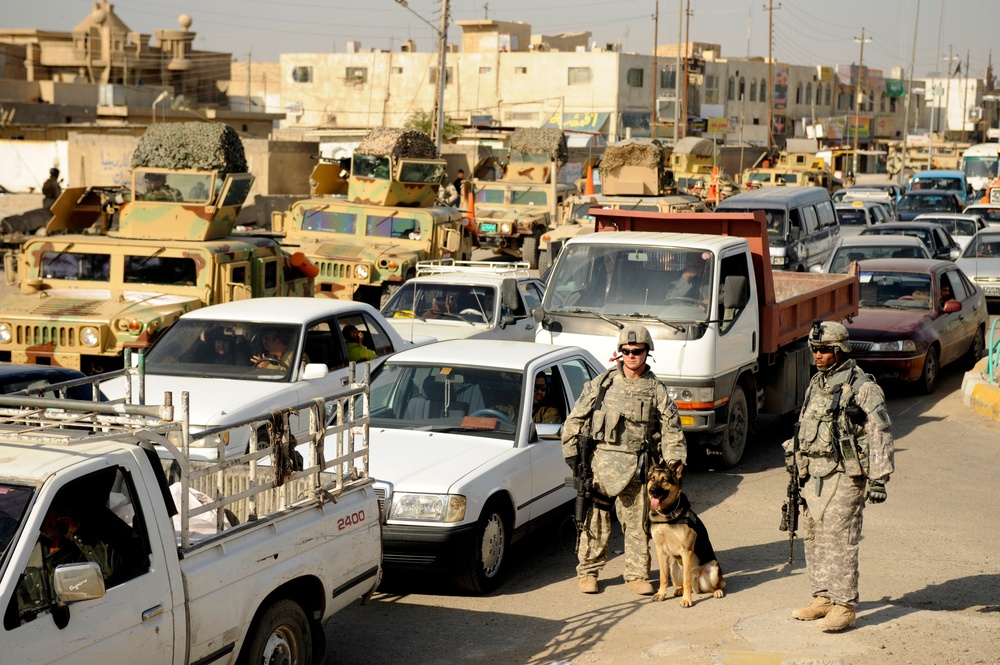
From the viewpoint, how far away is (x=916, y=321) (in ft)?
48.5

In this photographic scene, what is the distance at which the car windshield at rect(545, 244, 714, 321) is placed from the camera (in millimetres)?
10812

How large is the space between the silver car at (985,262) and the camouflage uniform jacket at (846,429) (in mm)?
16379

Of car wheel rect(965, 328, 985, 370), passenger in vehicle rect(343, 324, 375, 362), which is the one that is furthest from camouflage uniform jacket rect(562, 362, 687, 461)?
car wheel rect(965, 328, 985, 370)

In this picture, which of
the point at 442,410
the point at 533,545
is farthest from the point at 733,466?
the point at 442,410

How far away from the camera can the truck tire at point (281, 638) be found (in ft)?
17.7

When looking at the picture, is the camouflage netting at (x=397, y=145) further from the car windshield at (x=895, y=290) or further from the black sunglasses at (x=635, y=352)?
the black sunglasses at (x=635, y=352)

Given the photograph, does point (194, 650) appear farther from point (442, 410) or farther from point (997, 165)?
point (997, 165)

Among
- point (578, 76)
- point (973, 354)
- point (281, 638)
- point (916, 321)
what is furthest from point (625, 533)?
point (578, 76)

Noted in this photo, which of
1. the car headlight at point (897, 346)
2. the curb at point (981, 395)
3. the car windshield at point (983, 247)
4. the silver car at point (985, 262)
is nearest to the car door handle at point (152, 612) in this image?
the curb at point (981, 395)

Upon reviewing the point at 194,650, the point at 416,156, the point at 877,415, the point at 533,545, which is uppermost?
the point at 416,156

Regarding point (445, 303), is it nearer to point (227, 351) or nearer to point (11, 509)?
point (227, 351)

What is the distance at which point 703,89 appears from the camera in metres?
76.7

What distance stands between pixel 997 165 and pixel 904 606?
43997 millimetres

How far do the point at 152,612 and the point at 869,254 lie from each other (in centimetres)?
1707
